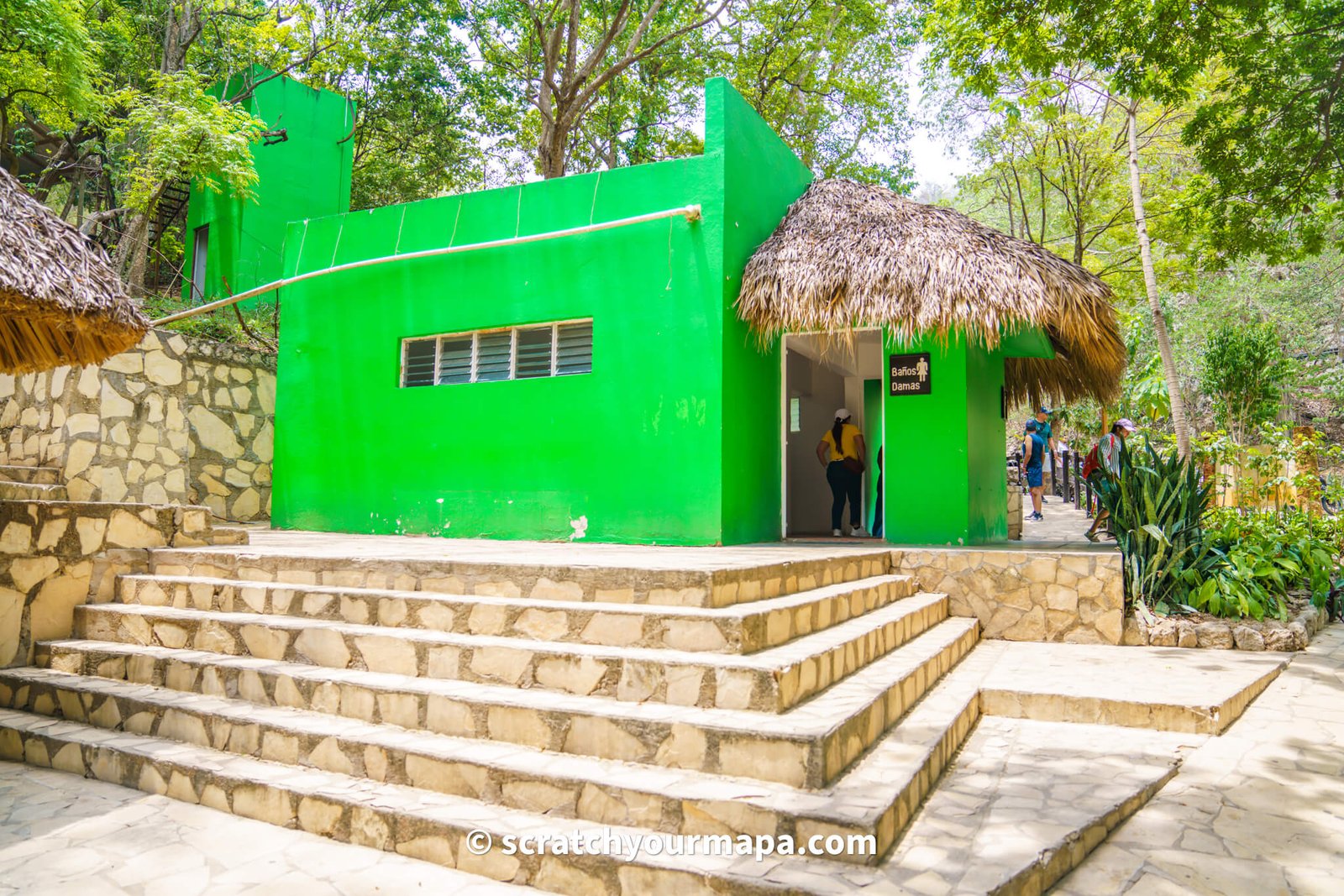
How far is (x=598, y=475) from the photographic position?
25.6ft

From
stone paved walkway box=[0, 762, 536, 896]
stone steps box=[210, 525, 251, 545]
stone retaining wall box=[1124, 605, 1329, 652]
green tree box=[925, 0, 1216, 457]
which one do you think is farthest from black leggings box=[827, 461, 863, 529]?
stone paved walkway box=[0, 762, 536, 896]

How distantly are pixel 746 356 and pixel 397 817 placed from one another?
5461mm

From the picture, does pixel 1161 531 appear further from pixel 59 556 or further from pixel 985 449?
pixel 59 556

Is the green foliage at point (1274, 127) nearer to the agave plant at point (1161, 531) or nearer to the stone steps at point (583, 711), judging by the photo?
the agave plant at point (1161, 531)

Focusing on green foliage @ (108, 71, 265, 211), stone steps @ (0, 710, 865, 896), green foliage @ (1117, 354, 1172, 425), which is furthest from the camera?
green foliage @ (1117, 354, 1172, 425)

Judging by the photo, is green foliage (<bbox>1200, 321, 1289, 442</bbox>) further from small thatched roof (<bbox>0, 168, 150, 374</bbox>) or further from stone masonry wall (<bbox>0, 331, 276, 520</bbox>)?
small thatched roof (<bbox>0, 168, 150, 374</bbox>)

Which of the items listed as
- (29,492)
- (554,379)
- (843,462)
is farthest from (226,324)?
(843,462)

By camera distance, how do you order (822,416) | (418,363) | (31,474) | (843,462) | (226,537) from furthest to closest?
(822,416), (843,462), (418,363), (31,474), (226,537)

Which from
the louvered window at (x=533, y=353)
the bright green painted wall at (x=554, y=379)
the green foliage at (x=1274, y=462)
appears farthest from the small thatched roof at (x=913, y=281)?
the green foliage at (x=1274, y=462)

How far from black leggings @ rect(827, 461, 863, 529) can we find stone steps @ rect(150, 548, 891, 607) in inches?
149

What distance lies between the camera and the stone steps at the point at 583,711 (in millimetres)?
3107

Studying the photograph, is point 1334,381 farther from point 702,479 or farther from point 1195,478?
point 702,479

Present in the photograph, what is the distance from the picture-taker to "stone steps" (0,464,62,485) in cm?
713

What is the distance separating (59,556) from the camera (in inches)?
204
